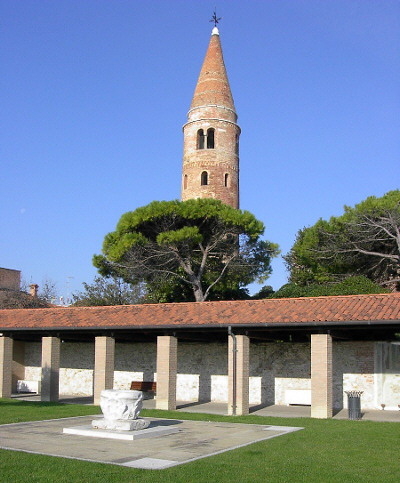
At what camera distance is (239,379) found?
1678cm

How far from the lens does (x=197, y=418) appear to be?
600 inches

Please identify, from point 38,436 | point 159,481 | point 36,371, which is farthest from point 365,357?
point 36,371

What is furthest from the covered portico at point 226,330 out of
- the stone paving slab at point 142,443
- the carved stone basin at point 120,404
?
the carved stone basin at point 120,404

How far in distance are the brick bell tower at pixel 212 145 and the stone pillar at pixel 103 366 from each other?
57.3ft

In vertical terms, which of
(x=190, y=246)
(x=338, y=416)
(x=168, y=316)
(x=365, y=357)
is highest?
(x=190, y=246)

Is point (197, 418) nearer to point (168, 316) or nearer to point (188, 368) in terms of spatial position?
point (168, 316)

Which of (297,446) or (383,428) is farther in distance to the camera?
(383,428)

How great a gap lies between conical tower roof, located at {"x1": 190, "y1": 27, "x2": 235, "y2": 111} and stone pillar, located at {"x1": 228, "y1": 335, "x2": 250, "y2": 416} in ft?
74.3

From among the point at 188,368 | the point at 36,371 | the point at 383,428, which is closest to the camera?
the point at 383,428

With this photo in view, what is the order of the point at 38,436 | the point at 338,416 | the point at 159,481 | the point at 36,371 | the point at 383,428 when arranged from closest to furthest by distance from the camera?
the point at 159,481
the point at 38,436
the point at 383,428
the point at 338,416
the point at 36,371

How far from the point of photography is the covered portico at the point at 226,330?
620 inches

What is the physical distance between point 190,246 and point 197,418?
14.5m

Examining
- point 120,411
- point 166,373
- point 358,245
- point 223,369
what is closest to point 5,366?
point 166,373

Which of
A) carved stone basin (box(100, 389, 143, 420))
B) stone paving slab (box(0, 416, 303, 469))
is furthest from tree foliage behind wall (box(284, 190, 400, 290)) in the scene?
carved stone basin (box(100, 389, 143, 420))
